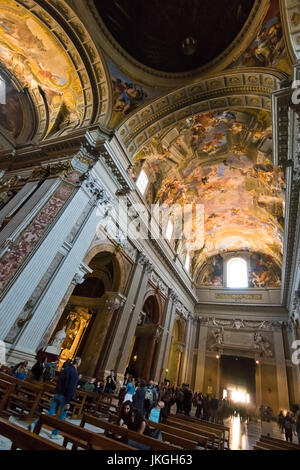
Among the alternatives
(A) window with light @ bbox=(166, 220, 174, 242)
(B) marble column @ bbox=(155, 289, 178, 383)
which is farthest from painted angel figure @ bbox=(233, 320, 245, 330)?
Result: (A) window with light @ bbox=(166, 220, 174, 242)

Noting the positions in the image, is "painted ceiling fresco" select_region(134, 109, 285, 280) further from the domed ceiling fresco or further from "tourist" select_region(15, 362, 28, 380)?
"tourist" select_region(15, 362, 28, 380)

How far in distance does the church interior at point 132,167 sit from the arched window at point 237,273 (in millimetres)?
4728

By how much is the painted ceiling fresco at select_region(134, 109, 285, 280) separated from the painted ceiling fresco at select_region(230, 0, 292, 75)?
2.02 m

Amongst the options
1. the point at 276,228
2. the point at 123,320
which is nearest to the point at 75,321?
the point at 123,320

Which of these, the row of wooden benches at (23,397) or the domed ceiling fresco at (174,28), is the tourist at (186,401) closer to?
the row of wooden benches at (23,397)

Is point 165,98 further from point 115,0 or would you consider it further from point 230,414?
point 230,414

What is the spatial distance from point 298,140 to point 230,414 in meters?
16.1

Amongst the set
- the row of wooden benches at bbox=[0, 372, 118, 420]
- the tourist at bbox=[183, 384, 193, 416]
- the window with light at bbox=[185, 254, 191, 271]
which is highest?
the window with light at bbox=[185, 254, 191, 271]

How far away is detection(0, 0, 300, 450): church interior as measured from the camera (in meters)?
6.82

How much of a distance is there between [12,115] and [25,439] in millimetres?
13464

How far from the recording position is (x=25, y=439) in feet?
5.23

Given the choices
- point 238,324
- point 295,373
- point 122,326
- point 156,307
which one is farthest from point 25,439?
point 238,324

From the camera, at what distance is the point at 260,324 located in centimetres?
1742

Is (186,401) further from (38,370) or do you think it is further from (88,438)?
(88,438)
